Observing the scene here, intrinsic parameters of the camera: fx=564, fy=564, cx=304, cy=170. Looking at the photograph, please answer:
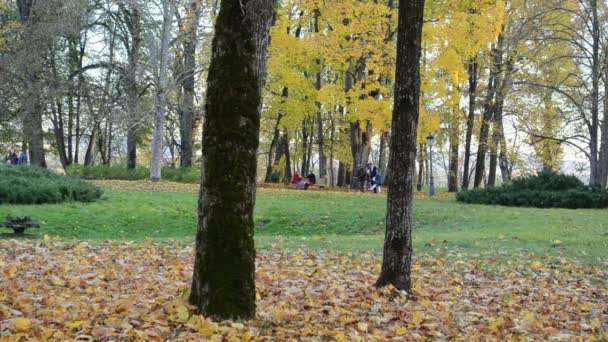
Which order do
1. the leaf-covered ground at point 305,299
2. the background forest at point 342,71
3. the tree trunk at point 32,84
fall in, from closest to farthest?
the leaf-covered ground at point 305,299 → the background forest at point 342,71 → the tree trunk at point 32,84

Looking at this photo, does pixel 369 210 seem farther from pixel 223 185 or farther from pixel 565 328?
pixel 223 185

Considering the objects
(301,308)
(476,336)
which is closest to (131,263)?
(301,308)

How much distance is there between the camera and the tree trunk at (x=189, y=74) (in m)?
25.9

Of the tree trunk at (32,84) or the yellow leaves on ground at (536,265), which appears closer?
the yellow leaves on ground at (536,265)

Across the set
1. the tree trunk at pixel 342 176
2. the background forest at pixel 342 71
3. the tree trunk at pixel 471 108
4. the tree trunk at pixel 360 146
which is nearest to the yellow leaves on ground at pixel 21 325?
the background forest at pixel 342 71

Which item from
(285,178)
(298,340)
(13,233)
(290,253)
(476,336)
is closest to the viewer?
(298,340)

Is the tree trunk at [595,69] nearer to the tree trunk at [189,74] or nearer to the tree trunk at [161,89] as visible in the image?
the tree trunk at [189,74]

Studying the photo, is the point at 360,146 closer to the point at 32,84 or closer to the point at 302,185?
the point at 302,185

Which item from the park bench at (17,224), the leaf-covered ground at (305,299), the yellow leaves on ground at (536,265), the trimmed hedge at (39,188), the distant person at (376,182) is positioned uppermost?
the distant person at (376,182)

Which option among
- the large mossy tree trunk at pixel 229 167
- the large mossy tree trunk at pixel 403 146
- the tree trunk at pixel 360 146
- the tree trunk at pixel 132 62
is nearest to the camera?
the large mossy tree trunk at pixel 229 167

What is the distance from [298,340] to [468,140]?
26.9 meters

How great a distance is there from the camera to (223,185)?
4.73 m

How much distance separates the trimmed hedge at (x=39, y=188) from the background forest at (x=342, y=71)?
26.4ft

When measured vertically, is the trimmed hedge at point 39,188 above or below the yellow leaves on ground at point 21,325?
above
